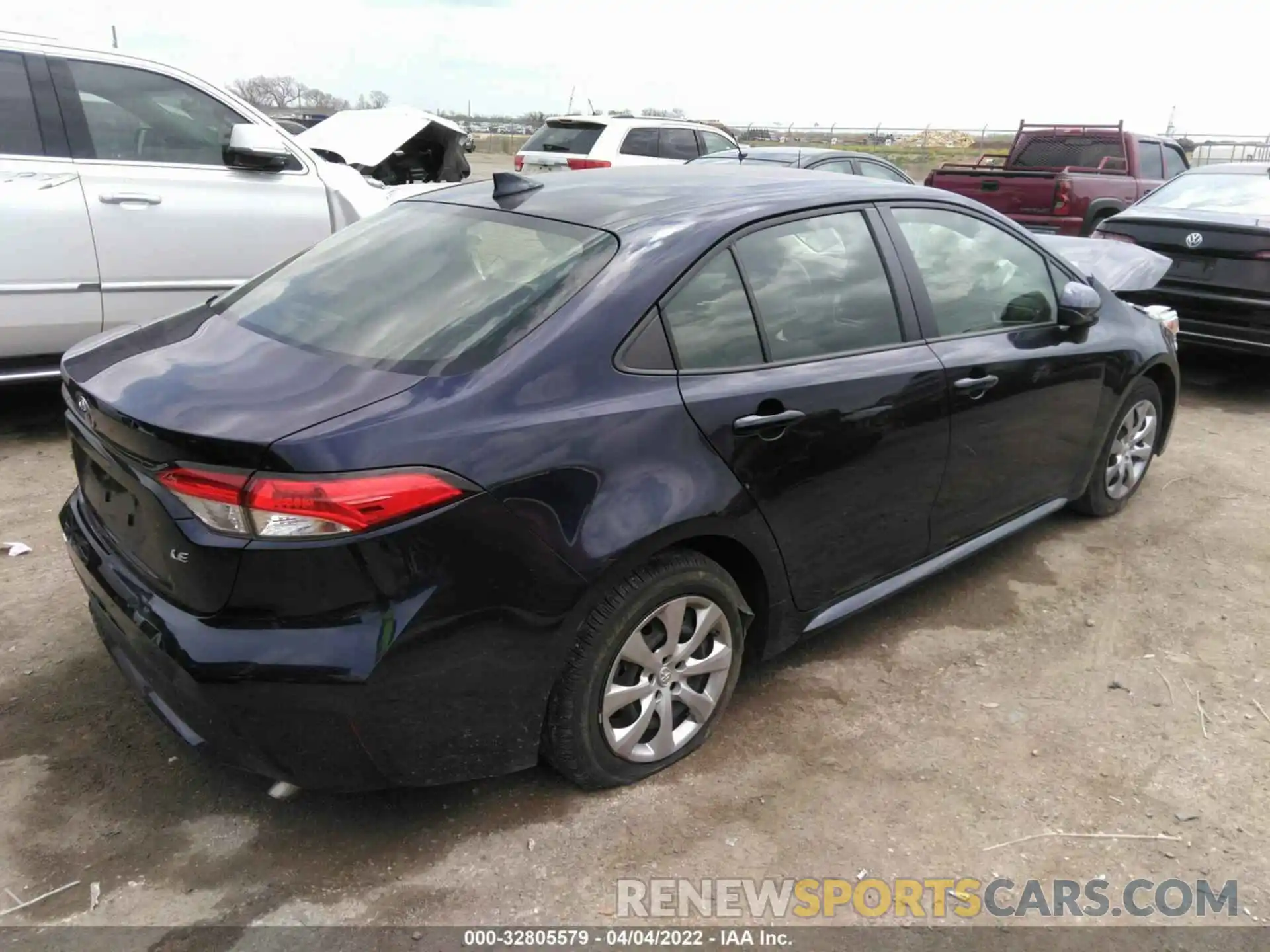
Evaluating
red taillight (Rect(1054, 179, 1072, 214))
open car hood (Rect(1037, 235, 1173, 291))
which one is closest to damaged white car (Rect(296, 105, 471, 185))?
open car hood (Rect(1037, 235, 1173, 291))

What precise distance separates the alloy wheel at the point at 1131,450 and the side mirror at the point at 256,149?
15.2 feet

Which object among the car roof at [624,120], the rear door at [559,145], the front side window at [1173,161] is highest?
the front side window at [1173,161]

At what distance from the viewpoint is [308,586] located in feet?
6.94

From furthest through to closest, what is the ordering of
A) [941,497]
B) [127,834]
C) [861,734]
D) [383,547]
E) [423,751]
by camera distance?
[941,497] < [861,734] < [127,834] < [423,751] < [383,547]

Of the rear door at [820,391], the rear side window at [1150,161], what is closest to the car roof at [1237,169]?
the rear side window at [1150,161]

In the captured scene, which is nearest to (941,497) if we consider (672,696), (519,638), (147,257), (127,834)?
(672,696)

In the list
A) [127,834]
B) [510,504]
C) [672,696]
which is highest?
[510,504]

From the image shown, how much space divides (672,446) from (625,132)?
1043 cm

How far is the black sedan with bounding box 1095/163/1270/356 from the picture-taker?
660cm

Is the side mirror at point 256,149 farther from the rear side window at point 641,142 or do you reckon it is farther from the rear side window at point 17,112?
the rear side window at point 641,142

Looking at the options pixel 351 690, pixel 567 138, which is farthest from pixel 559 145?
pixel 351 690

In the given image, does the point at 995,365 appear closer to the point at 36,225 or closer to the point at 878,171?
the point at 36,225

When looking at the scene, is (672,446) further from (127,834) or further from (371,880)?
(127,834)

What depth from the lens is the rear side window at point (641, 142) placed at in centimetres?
1212
